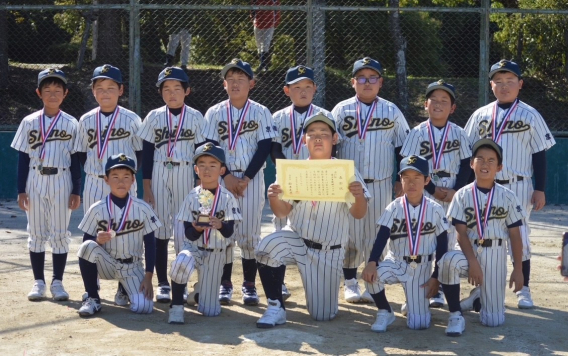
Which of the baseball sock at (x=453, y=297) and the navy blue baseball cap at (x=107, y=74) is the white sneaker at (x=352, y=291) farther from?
the navy blue baseball cap at (x=107, y=74)

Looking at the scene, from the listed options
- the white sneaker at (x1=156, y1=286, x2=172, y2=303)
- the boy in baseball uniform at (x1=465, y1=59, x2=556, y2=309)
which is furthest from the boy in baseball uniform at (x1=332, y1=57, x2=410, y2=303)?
the white sneaker at (x1=156, y1=286, x2=172, y2=303)

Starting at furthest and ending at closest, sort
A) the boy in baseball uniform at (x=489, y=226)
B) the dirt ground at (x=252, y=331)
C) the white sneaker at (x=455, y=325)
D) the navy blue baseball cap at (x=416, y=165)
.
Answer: the boy in baseball uniform at (x=489, y=226)
the navy blue baseball cap at (x=416, y=165)
the white sneaker at (x=455, y=325)
the dirt ground at (x=252, y=331)

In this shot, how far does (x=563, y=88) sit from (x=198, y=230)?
9.39 m

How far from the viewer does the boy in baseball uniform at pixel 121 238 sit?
6.08 m

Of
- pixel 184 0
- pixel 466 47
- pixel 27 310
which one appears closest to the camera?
pixel 27 310

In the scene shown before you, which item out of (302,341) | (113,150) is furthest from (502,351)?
(113,150)

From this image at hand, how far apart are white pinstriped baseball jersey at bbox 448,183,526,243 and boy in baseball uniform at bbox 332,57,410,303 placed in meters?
0.75

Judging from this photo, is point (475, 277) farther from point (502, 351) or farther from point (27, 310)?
point (27, 310)

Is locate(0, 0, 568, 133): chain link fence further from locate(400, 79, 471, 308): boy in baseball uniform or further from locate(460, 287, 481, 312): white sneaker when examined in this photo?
locate(460, 287, 481, 312): white sneaker

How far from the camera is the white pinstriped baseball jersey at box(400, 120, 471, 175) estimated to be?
645 centimetres

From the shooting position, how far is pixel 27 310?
6.14 m

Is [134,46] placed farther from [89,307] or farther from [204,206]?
[89,307]

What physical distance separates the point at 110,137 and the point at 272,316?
6.42 ft

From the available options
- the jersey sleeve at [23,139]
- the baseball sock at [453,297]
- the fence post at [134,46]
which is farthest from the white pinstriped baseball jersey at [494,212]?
the fence post at [134,46]
